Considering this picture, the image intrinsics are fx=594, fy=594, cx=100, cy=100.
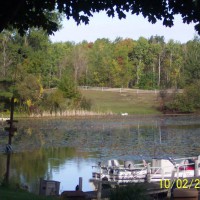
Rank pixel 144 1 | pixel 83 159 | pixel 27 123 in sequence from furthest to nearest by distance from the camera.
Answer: pixel 27 123, pixel 83 159, pixel 144 1

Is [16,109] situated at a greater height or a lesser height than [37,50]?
lesser

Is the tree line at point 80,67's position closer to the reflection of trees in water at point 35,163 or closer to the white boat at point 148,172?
the reflection of trees in water at point 35,163

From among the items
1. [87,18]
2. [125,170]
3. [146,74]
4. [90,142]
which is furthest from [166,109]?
[87,18]

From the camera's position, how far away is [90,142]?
45.2 meters

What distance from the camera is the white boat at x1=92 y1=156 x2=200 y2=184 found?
80.9 feet

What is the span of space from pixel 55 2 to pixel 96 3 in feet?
2.63

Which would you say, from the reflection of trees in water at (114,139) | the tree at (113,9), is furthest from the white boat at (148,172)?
the tree at (113,9)

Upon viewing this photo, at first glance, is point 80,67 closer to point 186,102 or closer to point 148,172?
point 186,102

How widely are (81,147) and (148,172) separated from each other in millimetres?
17546

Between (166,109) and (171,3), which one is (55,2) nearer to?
(171,3)

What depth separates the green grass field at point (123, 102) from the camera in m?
86.8

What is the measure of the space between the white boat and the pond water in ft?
3.11

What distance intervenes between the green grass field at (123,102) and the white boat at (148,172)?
185ft

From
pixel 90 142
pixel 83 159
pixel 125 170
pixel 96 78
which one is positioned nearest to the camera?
pixel 125 170
